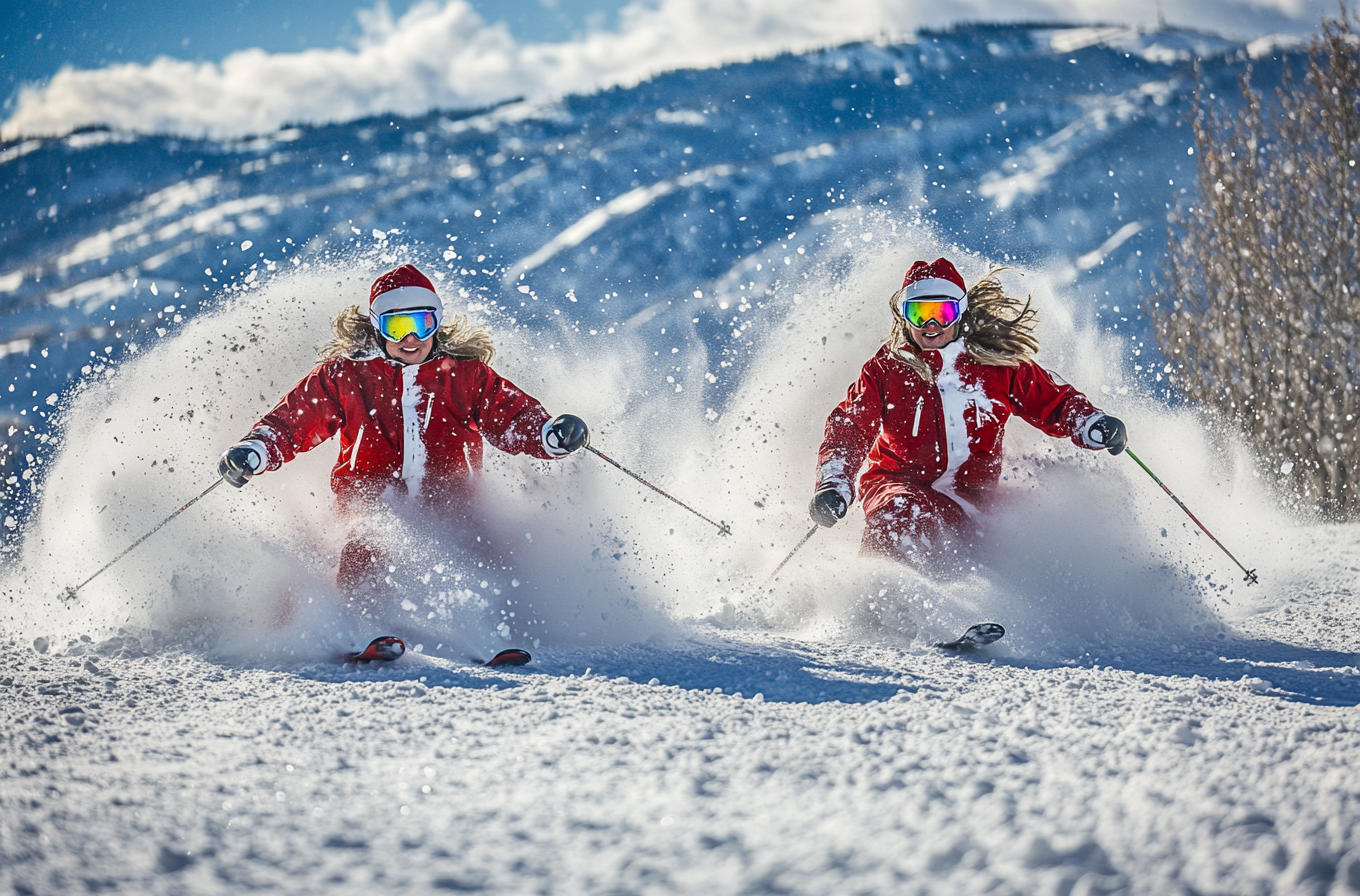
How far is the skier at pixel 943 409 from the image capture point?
383cm

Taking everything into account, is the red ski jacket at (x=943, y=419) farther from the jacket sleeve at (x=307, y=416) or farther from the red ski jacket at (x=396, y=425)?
the jacket sleeve at (x=307, y=416)

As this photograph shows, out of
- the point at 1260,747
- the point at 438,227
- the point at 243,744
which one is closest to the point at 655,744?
the point at 243,744

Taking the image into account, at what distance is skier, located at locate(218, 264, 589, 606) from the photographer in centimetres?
369

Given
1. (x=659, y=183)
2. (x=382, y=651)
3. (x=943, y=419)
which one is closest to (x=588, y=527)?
(x=382, y=651)

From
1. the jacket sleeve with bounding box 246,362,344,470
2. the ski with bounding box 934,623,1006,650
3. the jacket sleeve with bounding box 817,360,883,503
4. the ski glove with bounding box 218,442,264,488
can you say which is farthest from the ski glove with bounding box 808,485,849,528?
the ski glove with bounding box 218,442,264,488

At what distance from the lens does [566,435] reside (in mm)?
3699

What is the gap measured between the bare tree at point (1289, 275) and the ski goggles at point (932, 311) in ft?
18.6

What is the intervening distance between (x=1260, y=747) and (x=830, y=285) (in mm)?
4166

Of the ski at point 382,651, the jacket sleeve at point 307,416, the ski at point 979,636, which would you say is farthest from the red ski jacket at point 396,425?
the ski at point 979,636

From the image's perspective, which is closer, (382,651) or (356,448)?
(382,651)

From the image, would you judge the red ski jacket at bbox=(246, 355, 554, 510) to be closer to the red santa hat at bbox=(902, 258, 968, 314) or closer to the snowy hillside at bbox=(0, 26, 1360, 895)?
the snowy hillside at bbox=(0, 26, 1360, 895)

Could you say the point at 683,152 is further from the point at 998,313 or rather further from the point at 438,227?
the point at 998,313

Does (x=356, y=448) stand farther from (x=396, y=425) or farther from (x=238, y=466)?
(x=238, y=466)

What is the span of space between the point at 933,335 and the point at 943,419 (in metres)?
0.38
